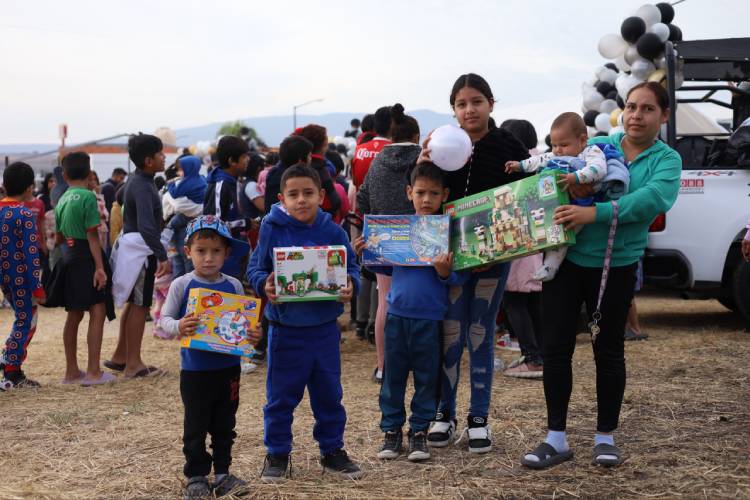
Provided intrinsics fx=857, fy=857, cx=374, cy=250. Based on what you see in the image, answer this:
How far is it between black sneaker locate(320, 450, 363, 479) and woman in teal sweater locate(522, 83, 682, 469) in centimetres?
89

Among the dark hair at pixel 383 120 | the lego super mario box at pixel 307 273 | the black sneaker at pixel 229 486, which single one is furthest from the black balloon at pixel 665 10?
the black sneaker at pixel 229 486

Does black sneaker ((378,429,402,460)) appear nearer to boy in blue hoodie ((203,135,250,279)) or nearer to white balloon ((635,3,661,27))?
boy in blue hoodie ((203,135,250,279))

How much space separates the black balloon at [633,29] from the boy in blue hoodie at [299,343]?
8.04m

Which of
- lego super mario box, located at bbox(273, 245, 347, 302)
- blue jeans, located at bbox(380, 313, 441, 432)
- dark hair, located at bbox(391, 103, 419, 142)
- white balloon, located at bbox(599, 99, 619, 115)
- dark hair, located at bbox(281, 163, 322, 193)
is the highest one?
white balloon, located at bbox(599, 99, 619, 115)

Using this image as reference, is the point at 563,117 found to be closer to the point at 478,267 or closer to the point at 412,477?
the point at 478,267

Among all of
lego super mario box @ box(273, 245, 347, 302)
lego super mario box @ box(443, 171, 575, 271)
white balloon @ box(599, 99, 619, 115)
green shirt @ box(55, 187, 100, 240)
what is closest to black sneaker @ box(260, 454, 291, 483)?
lego super mario box @ box(273, 245, 347, 302)

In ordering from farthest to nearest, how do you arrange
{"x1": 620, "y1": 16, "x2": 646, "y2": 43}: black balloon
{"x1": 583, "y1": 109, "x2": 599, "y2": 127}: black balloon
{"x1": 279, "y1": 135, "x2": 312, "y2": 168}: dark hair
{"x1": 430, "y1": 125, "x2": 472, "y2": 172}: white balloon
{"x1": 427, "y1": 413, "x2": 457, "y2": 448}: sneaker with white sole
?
1. {"x1": 583, "y1": 109, "x2": 599, "y2": 127}: black balloon
2. {"x1": 620, "y1": 16, "x2": 646, "y2": 43}: black balloon
3. {"x1": 279, "y1": 135, "x2": 312, "y2": 168}: dark hair
4. {"x1": 427, "y1": 413, "x2": 457, "y2": 448}: sneaker with white sole
5. {"x1": 430, "y1": 125, "x2": 472, "y2": 172}: white balloon

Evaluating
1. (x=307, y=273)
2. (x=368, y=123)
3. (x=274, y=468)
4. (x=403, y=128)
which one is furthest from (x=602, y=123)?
(x=274, y=468)

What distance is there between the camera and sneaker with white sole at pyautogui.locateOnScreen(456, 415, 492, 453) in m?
4.71

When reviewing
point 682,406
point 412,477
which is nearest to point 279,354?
point 412,477

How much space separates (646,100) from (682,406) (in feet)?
7.58

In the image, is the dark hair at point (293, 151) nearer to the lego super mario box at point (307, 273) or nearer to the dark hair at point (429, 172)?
the dark hair at point (429, 172)

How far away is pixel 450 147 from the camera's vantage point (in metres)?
4.50

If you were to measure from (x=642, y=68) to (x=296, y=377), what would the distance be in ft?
26.8
